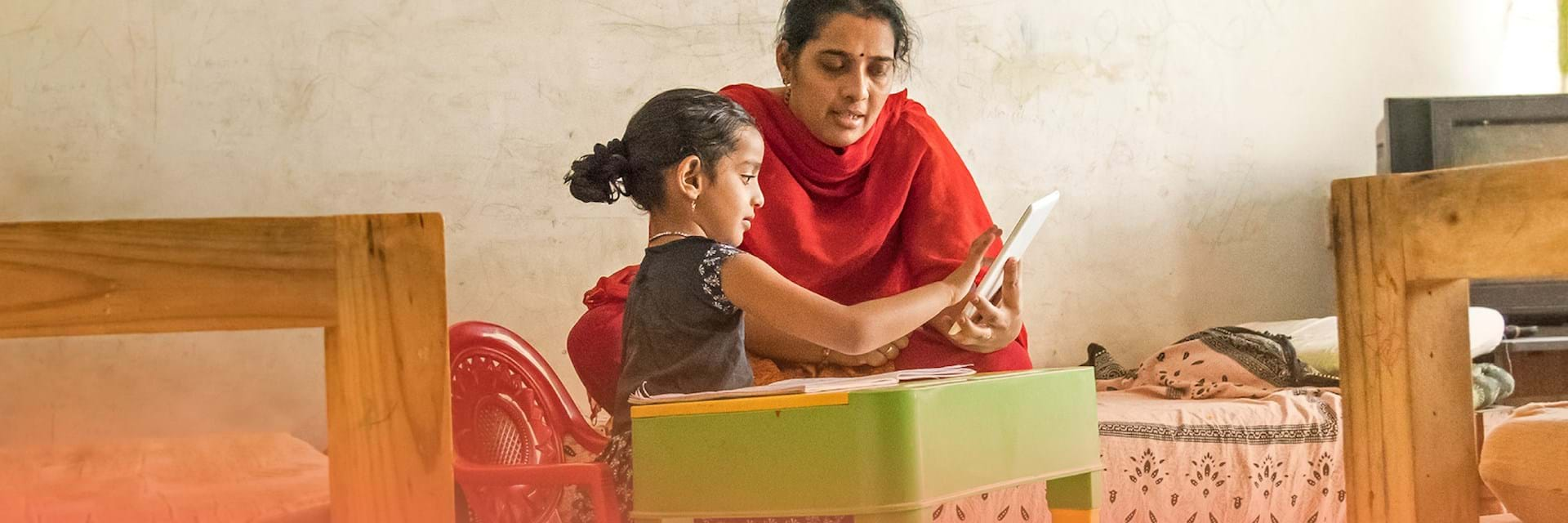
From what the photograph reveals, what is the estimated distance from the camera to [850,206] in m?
2.41

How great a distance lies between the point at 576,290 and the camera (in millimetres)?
3367

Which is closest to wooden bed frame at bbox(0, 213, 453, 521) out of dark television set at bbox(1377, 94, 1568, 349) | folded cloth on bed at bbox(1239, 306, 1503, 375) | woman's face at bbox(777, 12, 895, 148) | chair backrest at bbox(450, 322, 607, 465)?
chair backrest at bbox(450, 322, 607, 465)

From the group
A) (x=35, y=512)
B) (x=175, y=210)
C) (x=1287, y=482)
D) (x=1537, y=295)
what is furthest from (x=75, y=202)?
(x=1537, y=295)

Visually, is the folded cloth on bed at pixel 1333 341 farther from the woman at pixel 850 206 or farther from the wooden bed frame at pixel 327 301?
the wooden bed frame at pixel 327 301

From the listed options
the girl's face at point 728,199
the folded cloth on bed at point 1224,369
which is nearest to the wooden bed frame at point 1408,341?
the girl's face at point 728,199

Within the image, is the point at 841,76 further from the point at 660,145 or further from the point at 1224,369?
the point at 1224,369

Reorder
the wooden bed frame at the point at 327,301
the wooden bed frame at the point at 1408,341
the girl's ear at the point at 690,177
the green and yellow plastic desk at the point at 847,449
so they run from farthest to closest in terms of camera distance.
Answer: the girl's ear at the point at 690,177
the green and yellow plastic desk at the point at 847,449
the wooden bed frame at the point at 1408,341
the wooden bed frame at the point at 327,301

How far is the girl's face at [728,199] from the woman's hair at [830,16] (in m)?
0.54

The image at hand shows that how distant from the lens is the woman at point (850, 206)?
2221mm

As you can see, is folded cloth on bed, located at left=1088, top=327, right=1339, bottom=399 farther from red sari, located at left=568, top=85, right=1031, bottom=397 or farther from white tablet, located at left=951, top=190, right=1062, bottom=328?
white tablet, located at left=951, top=190, right=1062, bottom=328

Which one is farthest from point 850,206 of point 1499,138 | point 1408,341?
point 1499,138

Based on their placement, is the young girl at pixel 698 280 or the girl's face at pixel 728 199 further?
the girl's face at pixel 728 199

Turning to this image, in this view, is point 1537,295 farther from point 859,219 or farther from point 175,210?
point 175,210

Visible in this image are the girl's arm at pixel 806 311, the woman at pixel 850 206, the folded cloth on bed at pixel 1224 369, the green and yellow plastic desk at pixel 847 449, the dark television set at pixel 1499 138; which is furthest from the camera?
the dark television set at pixel 1499 138
